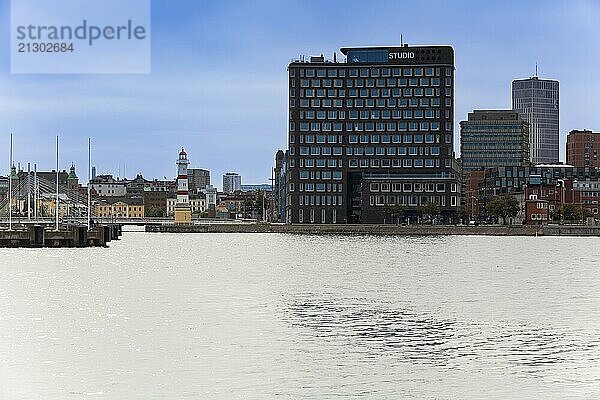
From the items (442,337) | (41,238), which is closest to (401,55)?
(41,238)

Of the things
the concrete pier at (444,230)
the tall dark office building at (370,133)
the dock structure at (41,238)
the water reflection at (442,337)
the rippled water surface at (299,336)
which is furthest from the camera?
the tall dark office building at (370,133)

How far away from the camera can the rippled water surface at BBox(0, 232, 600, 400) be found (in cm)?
2586

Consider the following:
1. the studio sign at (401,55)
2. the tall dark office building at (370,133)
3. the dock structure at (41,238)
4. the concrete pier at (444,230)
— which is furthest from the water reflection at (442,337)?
the studio sign at (401,55)

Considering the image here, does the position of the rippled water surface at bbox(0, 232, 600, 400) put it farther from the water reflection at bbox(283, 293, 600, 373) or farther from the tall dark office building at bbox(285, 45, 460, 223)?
the tall dark office building at bbox(285, 45, 460, 223)

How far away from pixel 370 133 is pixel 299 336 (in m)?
156

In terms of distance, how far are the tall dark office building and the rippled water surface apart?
121m

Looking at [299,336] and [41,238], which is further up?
[41,238]

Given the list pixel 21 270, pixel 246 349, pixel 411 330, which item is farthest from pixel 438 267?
pixel 246 349

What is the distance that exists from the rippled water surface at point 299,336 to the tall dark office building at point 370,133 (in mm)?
121082

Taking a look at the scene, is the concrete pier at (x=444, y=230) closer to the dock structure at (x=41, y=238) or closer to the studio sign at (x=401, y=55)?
the studio sign at (x=401, y=55)

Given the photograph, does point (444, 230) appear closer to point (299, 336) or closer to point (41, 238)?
point (41, 238)

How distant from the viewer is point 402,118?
188 m

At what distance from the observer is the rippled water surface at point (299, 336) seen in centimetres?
2586

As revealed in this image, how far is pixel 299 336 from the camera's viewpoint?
34.5 metres
